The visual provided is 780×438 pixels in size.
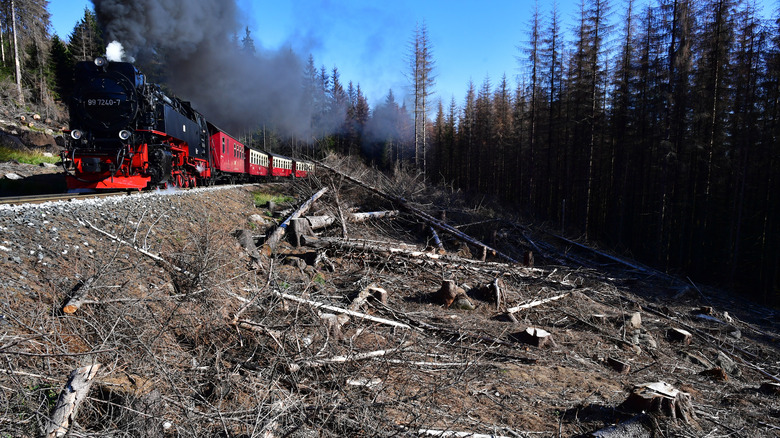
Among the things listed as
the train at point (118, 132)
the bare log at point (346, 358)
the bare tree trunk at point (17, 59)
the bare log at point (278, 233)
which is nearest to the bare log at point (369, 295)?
the bare log at point (346, 358)

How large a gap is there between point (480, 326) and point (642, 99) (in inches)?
860

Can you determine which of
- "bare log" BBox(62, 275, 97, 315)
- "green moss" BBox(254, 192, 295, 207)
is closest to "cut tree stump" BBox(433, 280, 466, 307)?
"bare log" BBox(62, 275, 97, 315)

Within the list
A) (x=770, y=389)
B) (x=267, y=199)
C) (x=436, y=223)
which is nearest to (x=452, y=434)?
(x=770, y=389)

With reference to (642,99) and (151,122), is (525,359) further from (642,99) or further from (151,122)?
(642,99)

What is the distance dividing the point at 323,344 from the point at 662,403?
311 centimetres

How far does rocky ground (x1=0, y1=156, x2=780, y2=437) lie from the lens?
105 inches

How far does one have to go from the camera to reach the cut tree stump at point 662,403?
343 cm

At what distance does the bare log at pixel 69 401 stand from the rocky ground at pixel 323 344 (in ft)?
0.30

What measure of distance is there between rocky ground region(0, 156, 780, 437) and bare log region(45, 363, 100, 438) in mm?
91

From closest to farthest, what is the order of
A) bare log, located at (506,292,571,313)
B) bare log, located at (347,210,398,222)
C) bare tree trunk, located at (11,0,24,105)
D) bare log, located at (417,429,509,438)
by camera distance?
bare log, located at (417,429,509,438)
bare log, located at (506,292,571,313)
bare log, located at (347,210,398,222)
bare tree trunk, located at (11,0,24,105)

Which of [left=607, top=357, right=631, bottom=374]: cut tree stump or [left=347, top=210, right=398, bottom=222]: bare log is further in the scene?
[left=347, top=210, right=398, bottom=222]: bare log

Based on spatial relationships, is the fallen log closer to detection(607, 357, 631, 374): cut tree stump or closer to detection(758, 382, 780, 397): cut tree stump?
detection(607, 357, 631, 374): cut tree stump

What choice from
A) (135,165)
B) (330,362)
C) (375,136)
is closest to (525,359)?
(330,362)

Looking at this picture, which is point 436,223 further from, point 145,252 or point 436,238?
point 145,252
